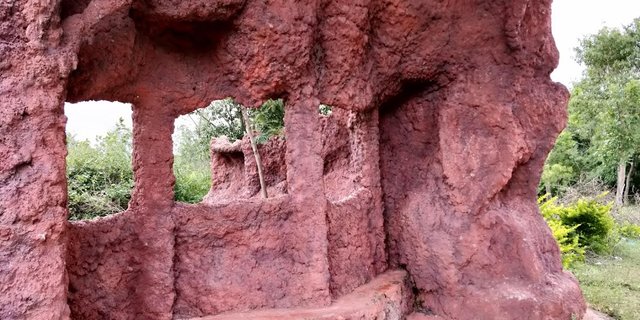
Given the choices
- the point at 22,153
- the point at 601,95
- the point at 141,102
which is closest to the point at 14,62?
the point at 22,153

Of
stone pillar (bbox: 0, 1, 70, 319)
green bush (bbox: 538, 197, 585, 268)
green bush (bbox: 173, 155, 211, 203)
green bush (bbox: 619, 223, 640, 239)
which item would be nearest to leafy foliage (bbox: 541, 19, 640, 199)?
green bush (bbox: 619, 223, 640, 239)

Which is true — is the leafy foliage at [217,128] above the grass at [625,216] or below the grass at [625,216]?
above

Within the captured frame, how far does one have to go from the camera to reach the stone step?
466cm

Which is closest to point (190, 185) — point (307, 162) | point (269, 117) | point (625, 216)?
point (269, 117)

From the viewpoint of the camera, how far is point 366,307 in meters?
5.02

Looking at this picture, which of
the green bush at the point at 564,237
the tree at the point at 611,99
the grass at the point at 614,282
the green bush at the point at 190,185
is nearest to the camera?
the grass at the point at 614,282

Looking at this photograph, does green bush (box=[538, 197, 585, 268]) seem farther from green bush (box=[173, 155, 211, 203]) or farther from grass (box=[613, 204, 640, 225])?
green bush (box=[173, 155, 211, 203])

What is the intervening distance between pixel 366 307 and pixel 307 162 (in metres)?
1.41

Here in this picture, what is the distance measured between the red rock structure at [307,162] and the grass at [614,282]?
2235 millimetres

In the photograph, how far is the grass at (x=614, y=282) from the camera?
7695mm

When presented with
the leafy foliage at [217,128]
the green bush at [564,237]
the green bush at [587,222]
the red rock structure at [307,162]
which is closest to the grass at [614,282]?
the green bush at [564,237]

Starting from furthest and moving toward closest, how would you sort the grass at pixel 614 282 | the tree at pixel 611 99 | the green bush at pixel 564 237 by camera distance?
the tree at pixel 611 99 < the green bush at pixel 564 237 < the grass at pixel 614 282

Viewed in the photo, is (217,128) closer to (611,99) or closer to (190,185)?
(190,185)

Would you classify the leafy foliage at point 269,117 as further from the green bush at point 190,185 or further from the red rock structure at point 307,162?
the red rock structure at point 307,162
